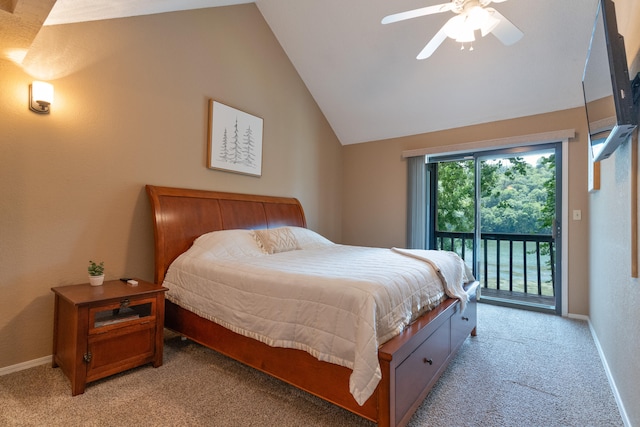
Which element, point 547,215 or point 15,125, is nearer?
point 15,125

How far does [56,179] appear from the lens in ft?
7.25

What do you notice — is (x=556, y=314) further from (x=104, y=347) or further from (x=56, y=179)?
(x=56, y=179)

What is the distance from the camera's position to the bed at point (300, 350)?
1.44m

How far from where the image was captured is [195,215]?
2.90 meters

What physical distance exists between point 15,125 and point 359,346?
8.60 feet

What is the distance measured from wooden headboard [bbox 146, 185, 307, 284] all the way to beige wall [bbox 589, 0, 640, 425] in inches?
118

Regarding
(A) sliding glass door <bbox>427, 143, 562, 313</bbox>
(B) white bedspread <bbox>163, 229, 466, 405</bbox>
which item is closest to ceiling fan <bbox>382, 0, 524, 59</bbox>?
(B) white bedspread <bbox>163, 229, 466, 405</bbox>

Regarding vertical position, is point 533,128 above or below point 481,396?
above

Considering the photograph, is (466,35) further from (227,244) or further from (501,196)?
(501,196)

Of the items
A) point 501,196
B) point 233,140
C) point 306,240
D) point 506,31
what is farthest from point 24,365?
point 501,196

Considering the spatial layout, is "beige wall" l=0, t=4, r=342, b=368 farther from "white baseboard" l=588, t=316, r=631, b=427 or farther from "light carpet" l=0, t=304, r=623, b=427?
"white baseboard" l=588, t=316, r=631, b=427

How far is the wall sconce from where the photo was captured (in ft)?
6.77

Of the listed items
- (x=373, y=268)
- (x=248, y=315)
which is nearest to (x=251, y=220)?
(x=248, y=315)

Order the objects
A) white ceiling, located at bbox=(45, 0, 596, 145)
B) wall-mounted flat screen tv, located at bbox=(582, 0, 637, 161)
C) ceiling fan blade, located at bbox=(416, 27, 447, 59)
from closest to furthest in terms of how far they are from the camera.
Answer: wall-mounted flat screen tv, located at bbox=(582, 0, 637, 161), ceiling fan blade, located at bbox=(416, 27, 447, 59), white ceiling, located at bbox=(45, 0, 596, 145)
